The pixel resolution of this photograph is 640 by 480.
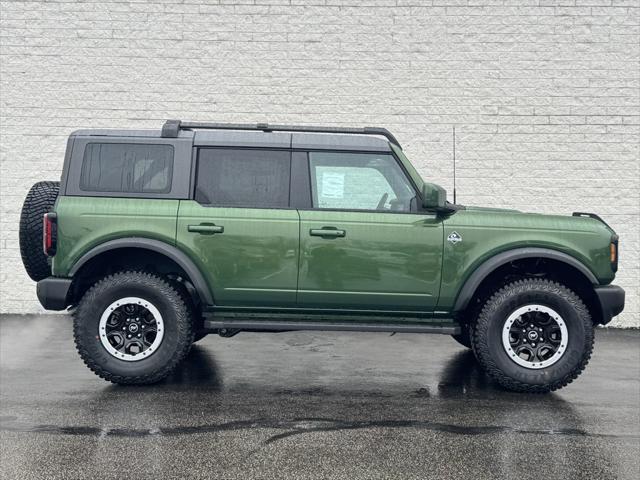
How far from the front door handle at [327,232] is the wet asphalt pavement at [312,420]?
1222 mm

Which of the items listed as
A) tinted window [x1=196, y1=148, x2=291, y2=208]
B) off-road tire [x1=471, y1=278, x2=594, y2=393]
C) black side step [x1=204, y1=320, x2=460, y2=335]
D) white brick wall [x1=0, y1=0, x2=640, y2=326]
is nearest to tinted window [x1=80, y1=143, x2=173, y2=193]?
tinted window [x1=196, y1=148, x2=291, y2=208]

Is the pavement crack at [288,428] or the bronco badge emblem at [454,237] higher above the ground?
the bronco badge emblem at [454,237]

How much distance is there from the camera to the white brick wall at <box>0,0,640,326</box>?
1049cm

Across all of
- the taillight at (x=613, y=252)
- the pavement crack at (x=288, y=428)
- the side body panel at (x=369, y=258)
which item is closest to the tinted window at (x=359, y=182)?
the side body panel at (x=369, y=258)

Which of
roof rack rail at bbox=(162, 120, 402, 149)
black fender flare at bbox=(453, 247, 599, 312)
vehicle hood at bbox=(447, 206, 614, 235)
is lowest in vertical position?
black fender flare at bbox=(453, 247, 599, 312)

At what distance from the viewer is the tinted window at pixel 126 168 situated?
6.89m

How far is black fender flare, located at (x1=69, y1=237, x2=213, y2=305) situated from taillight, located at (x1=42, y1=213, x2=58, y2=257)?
24 centimetres

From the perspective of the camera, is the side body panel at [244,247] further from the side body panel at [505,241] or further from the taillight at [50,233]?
the side body panel at [505,241]

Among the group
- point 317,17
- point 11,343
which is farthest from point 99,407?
point 317,17

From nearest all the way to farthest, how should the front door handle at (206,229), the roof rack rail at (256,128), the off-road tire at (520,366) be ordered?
the off-road tire at (520,366)
the front door handle at (206,229)
the roof rack rail at (256,128)

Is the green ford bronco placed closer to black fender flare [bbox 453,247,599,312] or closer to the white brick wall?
black fender flare [bbox 453,247,599,312]

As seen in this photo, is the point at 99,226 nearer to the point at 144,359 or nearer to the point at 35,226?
the point at 35,226

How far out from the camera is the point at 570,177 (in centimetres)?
1049

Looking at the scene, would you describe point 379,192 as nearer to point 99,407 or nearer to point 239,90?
point 99,407
